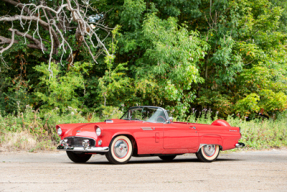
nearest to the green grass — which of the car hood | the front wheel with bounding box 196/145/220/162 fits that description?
the car hood

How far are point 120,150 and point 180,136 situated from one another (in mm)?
1604

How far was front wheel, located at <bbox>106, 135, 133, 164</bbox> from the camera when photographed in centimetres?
812

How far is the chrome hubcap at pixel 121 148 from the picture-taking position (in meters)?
8.19

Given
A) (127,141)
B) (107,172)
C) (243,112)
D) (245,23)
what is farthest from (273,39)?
(107,172)

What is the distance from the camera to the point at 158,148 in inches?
340

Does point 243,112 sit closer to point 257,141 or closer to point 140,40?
point 257,141

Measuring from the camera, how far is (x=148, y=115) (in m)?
9.11

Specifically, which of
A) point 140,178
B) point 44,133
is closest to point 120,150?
point 140,178

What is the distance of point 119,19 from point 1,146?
10.9m

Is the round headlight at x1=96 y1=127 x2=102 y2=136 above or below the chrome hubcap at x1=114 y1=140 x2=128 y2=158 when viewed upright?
above

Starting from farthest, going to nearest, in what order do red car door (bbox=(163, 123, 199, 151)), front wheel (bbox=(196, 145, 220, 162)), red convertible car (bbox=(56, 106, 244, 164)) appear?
front wheel (bbox=(196, 145, 220, 162))
red car door (bbox=(163, 123, 199, 151))
red convertible car (bbox=(56, 106, 244, 164))

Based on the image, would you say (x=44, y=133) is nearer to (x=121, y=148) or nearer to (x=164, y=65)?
(x=121, y=148)

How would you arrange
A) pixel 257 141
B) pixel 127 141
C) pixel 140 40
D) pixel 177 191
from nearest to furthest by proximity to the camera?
pixel 177 191
pixel 127 141
pixel 257 141
pixel 140 40

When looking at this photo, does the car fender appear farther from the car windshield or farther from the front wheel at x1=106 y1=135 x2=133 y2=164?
the front wheel at x1=106 y1=135 x2=133 y2=164
